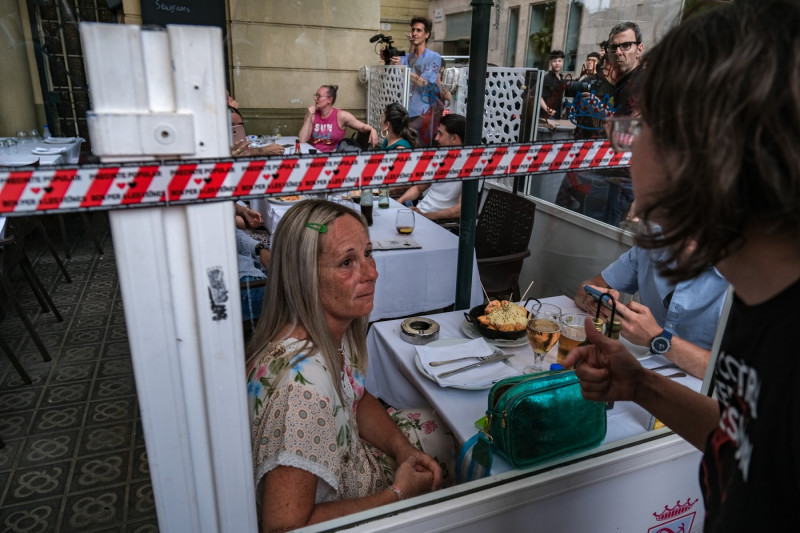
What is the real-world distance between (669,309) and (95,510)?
264 centimetres

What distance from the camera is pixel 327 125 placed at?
256 inches

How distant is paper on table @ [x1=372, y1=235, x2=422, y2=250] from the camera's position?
313 cm

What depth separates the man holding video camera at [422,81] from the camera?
18.0ft

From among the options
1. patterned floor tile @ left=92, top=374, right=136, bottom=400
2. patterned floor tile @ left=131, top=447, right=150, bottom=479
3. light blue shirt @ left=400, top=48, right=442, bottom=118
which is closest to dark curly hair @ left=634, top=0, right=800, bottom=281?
patterned floor tile @ left=131, top=447, right=150, bottom=479

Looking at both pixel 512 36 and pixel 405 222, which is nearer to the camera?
pixel 405 222

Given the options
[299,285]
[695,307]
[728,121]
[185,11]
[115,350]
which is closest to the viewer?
[728,121]

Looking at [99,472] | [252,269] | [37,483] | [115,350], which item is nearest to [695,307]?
[252,269]

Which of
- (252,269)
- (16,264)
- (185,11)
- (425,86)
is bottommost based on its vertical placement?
(16,264)

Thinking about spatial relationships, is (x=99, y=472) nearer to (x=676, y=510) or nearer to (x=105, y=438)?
(x=105, y=438)

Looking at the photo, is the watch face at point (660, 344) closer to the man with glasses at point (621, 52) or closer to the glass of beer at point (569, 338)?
the glass of beer at point (569, 338)

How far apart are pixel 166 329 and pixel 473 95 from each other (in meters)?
2.13

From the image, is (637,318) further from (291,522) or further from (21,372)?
(21,372)

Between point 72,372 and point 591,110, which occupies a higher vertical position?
point 591,110

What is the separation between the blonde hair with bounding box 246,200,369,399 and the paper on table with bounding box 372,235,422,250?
1584 millimetres
